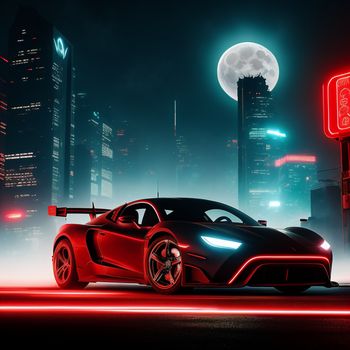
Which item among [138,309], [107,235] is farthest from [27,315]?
[107,235]

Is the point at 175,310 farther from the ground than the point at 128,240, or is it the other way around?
the point at 128,240

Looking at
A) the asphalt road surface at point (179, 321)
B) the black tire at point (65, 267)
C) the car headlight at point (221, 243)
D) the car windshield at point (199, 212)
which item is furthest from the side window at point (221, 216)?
the black tire at point (65, 267)

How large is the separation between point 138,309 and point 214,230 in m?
1.95

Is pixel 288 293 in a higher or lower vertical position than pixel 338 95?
lower

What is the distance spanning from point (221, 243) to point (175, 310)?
174 centimetres

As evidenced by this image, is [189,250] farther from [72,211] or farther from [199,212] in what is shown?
[72,211]

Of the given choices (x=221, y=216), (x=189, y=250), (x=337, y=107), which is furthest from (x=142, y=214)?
(x=337, y=107)

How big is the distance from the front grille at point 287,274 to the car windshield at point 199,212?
127cm

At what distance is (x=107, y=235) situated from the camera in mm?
9695

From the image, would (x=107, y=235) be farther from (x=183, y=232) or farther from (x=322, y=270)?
(x=322, y=270)

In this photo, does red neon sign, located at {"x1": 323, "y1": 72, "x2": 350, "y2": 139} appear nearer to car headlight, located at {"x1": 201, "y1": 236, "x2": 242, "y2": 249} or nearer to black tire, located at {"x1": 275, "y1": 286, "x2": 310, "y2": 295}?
black tire, located at {"x1": 275, "y1": 286, "x2": 310, "y2": 295}

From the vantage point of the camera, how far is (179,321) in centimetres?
561

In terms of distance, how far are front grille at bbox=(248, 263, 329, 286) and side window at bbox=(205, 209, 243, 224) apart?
1.41 meters

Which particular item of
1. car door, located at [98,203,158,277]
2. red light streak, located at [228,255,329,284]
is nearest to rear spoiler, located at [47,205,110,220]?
car door, located at [98,203,158,277]
